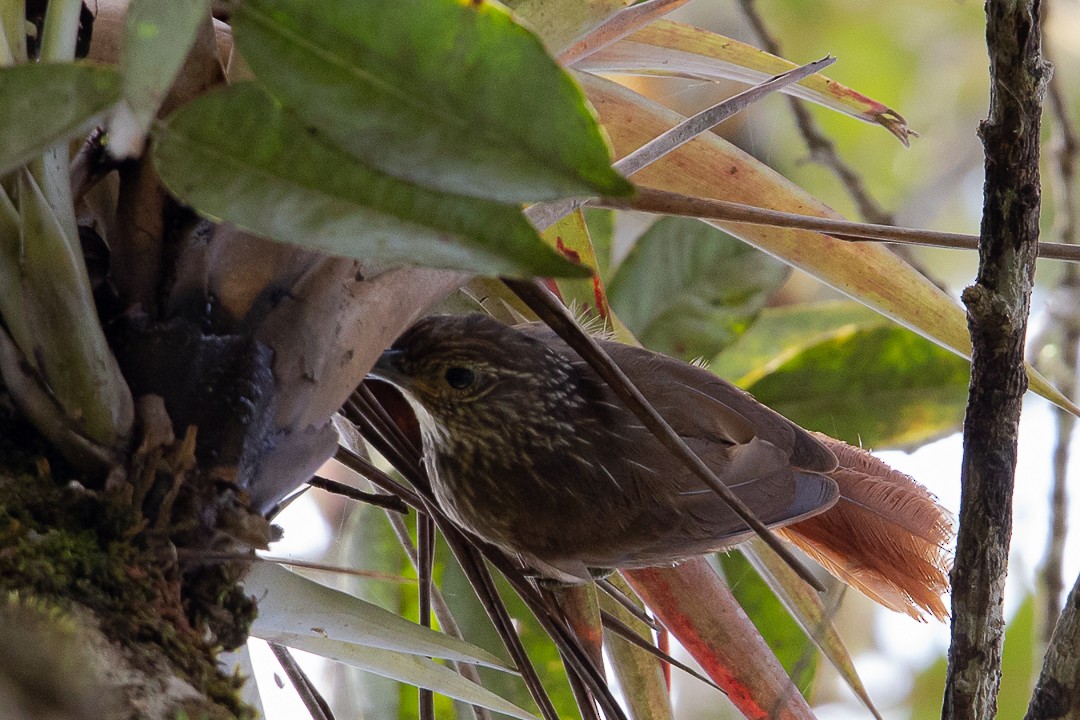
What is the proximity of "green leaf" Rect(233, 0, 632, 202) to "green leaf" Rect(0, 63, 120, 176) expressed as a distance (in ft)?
0.26

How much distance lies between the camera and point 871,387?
187 centimetres

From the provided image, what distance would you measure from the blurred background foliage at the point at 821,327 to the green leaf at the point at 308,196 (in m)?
0.57

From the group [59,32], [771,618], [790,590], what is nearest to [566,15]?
[59,32]

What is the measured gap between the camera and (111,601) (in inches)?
26.4

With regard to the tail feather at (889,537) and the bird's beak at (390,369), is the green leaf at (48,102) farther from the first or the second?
the tail feather at (889,537)

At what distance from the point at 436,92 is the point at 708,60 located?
2.61 feet

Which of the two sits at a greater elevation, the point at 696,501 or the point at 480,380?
the point at 480,380

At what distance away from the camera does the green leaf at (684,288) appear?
197cm

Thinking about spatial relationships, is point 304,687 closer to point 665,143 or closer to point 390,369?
point 390,369

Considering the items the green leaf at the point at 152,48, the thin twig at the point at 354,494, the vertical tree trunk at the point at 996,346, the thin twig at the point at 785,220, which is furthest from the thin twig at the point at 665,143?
the green leaf at the point at 152,48

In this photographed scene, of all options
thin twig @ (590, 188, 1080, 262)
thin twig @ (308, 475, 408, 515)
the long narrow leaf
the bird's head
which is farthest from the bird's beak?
thin twig @ (590, 188, 1080, 262)

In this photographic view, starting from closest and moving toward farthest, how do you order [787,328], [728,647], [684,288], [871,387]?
[728,647] < [871,387] < [684,288] < [787,328]

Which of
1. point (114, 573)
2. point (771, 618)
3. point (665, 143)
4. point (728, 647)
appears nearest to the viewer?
point (114, 573)

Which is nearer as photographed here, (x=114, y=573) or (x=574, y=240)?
(x=114, y=573)
